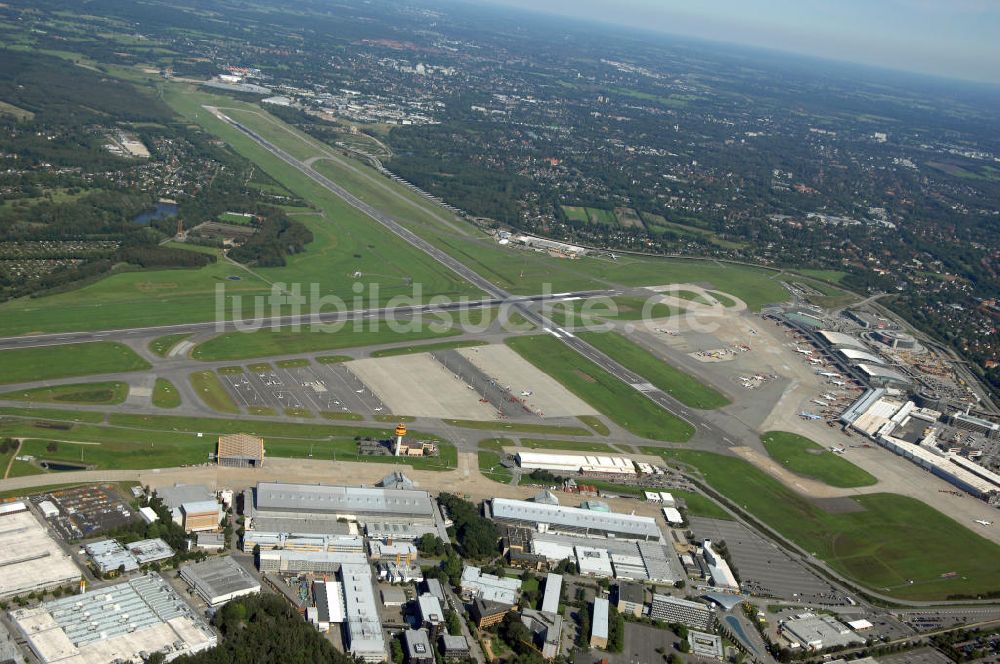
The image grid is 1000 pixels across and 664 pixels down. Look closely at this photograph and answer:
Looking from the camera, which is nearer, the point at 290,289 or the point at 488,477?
the point at 488,477

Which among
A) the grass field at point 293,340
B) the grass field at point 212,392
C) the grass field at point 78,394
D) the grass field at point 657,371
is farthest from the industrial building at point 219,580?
the grass field at point 657,371

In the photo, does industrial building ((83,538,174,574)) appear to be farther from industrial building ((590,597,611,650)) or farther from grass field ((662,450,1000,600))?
grass field ((662,450,1000,600))

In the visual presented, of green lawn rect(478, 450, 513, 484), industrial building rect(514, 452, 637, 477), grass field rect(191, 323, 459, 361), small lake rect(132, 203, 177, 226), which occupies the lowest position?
green lawn rect(478, 450, 513, 484)

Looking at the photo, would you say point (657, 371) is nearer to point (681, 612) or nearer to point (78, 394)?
point (681, 612)

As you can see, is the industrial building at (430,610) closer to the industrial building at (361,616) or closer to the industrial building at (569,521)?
the industrial building at (361,616)

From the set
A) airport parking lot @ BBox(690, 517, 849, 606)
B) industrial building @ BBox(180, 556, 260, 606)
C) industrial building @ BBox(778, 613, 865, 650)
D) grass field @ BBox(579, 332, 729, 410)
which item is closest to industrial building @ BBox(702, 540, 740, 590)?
airport parking lot @ BBox(690, 517, 849, 606)

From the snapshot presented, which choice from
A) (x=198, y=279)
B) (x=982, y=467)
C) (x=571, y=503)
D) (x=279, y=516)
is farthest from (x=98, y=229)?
(x=982, y=467)

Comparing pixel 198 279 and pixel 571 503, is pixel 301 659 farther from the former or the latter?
pixel 198 279
